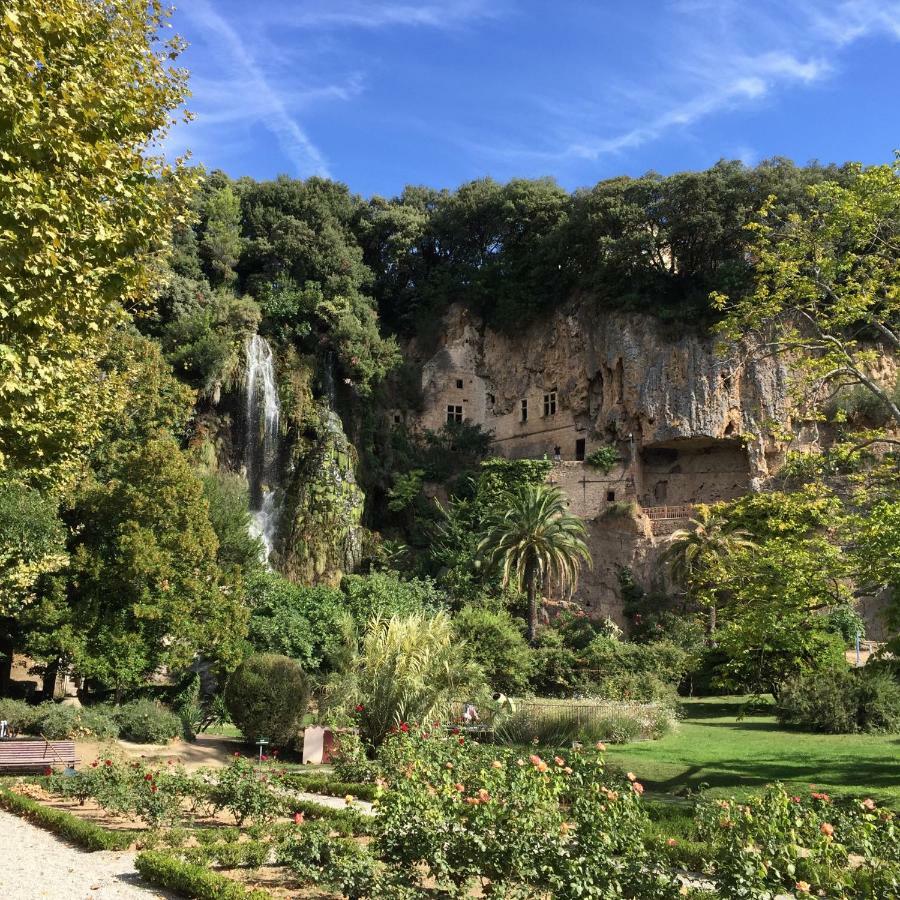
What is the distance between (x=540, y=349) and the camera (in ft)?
144

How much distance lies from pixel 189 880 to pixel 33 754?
899cm

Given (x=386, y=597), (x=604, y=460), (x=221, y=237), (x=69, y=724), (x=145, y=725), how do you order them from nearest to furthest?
(x=69, y=724), (x=145, y=725), (x=386, y=597), (x=604, y=460), (x=221, y=237)

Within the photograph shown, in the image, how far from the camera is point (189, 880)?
7164 mm

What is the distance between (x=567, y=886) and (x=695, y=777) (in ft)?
27.3

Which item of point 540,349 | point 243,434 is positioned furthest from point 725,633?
point 540,349

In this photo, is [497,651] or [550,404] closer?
[497,651]

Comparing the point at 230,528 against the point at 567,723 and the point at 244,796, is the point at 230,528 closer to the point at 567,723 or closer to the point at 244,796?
the point at 567,723

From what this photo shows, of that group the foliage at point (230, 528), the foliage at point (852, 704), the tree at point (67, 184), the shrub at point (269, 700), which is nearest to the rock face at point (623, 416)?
the foliage at point (230, 528)

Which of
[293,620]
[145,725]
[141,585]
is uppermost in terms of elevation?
[141,585]

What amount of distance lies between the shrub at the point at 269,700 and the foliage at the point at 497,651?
7088 millimetres

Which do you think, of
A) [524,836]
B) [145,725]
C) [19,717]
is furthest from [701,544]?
[524,836]

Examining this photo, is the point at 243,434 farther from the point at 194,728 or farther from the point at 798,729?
the point at 798,729

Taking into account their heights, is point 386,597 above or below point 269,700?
above

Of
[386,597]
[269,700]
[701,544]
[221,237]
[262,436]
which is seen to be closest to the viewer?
[269,700]
